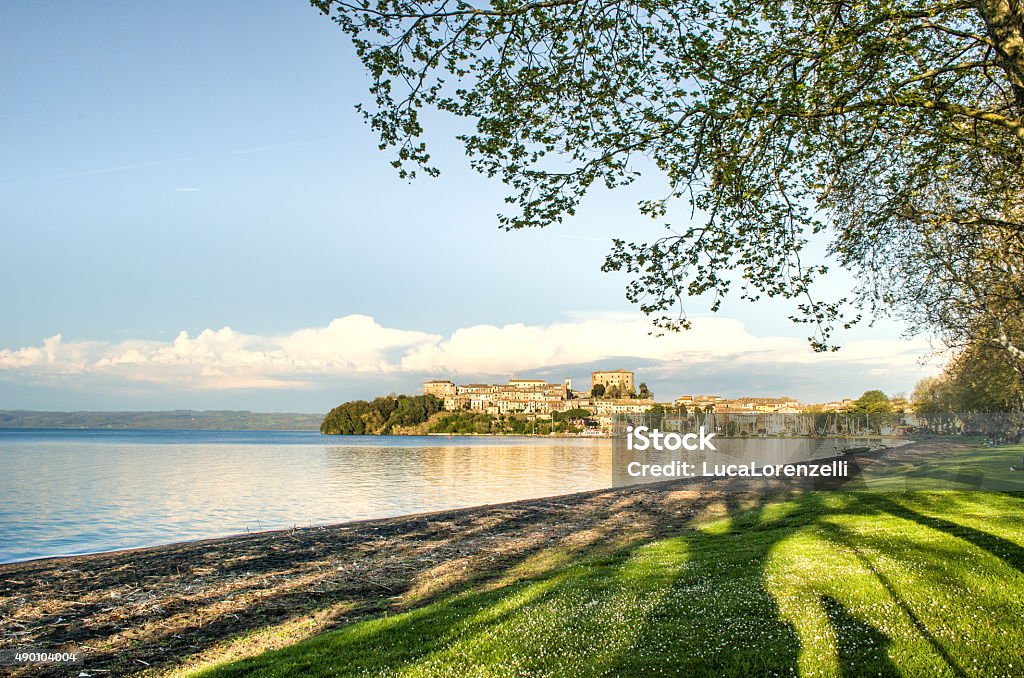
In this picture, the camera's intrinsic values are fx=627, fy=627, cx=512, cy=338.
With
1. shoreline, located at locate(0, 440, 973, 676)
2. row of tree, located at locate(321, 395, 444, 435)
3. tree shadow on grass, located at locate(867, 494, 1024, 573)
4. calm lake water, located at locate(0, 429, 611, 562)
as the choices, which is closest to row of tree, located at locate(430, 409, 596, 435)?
row of tree, located at locate(321, 395, 444, 435)

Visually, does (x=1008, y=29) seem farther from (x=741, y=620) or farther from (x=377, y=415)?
(x=377, y=415)

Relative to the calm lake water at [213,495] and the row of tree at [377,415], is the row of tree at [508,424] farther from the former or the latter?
the calm lake water at [213,495]

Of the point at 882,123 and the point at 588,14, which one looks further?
the point at 882,123

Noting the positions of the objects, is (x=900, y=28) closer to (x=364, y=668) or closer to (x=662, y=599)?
(x=662, y=599)

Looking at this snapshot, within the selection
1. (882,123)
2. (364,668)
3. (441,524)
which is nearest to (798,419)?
(441,524)

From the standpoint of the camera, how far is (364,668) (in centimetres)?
Answer: 728

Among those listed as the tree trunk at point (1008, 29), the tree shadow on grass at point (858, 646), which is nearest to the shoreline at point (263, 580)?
the tree shadow on grass at point (858, 646)

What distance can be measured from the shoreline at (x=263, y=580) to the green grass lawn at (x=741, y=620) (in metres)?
2.39

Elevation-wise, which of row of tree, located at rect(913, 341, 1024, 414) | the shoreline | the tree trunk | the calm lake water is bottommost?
the calm lake water

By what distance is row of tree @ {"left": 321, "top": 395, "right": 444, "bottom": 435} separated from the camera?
183250mm

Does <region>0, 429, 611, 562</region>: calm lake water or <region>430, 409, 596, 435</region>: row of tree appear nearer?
<region>0, 429, 611, 562</region>: calm lake water

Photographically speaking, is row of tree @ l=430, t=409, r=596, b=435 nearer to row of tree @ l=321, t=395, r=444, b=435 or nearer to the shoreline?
row of tree @ l=321, t=395, r=444, b=435

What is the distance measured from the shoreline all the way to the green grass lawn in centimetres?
239

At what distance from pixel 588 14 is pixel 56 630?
1358cm
